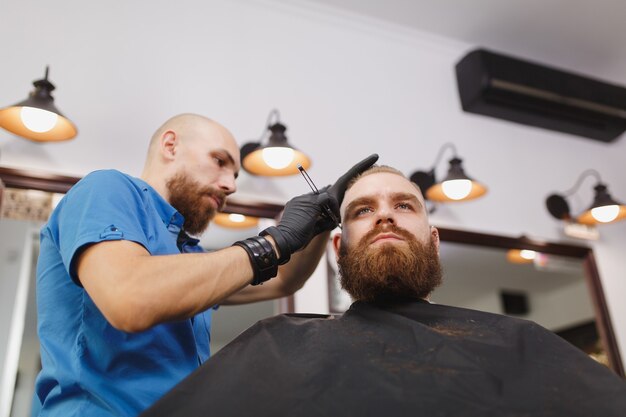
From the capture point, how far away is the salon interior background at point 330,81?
263 centimetres

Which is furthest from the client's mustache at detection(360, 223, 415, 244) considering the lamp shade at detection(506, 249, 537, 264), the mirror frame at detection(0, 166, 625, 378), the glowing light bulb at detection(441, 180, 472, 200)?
the lamp shade at detection(506, 249, 537, 264)

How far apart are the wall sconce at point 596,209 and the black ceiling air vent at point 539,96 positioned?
58 centimetres

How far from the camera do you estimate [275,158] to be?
2.59 metres

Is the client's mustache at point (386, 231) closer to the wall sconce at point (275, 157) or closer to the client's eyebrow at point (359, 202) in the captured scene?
the client's eyebrow at point (359, 202)

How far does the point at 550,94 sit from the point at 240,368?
3.25 meters

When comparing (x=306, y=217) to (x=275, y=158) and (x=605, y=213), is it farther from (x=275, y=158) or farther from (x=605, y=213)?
(x=605, y=213)

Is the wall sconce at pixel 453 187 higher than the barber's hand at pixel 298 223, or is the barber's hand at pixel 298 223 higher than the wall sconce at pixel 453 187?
the wall sconce at pixel 453 187

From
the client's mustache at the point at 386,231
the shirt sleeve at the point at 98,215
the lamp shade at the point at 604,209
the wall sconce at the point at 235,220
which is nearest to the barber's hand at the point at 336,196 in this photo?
the client's mustache at the point at 386,231

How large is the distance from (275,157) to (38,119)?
993 mm

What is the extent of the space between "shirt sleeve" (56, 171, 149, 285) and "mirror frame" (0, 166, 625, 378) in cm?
114

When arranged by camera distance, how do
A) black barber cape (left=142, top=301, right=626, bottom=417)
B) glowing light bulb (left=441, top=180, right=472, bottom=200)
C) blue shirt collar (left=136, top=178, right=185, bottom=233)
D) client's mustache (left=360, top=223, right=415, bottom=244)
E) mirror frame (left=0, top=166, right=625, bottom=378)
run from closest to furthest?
black barber cape (left=142, top=301, right=626, bottom=417) < blue shirt collar (left=136, top=178, right=185, bottom=233) < client's mustache (left=360, top=223, right=415, bottom=244) < mirror frame (left=0, top=166, right=625, bottom=378) < glowing light bulb (left=441, top=180, right=472, bottom=200)

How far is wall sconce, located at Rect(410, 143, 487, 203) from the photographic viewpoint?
2982mm

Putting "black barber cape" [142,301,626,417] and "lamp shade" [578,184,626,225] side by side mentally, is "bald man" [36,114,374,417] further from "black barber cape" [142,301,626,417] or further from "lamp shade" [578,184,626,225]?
"lamp shade" [578,184,626,225]

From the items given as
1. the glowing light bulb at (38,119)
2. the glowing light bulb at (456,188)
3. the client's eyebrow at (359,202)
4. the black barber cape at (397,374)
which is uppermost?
the glowing light bulb at (38,119)
